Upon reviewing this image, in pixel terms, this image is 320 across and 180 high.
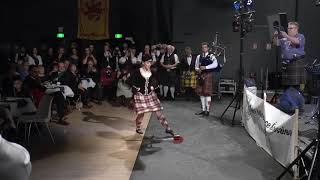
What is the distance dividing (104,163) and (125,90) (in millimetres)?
4876

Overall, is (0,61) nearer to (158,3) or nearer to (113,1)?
(113,1)

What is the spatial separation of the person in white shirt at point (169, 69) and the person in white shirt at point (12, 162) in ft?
29.7

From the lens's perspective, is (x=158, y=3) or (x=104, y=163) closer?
(x=104, y=163)

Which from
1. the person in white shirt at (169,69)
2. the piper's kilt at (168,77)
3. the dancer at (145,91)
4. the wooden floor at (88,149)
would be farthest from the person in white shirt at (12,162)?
the piper's kilt at (168,77)

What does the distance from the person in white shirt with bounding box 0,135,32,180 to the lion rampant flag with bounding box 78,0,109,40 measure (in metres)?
10.8

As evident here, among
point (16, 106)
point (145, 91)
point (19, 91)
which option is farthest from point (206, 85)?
point (16, 106)

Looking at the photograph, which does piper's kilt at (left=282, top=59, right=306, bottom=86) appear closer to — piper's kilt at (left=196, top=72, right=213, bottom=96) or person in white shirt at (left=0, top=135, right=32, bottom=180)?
piper's kilt at (left=196, top=72, right=213, bottom=96)

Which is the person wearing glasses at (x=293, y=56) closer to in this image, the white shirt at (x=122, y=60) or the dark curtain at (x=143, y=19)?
the white shirt at (x=122, y=60)

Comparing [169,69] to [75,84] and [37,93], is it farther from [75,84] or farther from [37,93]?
[37,93]

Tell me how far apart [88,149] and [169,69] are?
520cm

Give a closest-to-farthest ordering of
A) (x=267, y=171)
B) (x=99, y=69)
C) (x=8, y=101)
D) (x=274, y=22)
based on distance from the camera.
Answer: (x=267, y=171), (x=8, y=101), (x=274, y=22), (x=99, y=69)

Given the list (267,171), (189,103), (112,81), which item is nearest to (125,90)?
(112,81)

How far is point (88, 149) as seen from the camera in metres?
6.11

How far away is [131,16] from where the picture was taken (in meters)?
13.2
